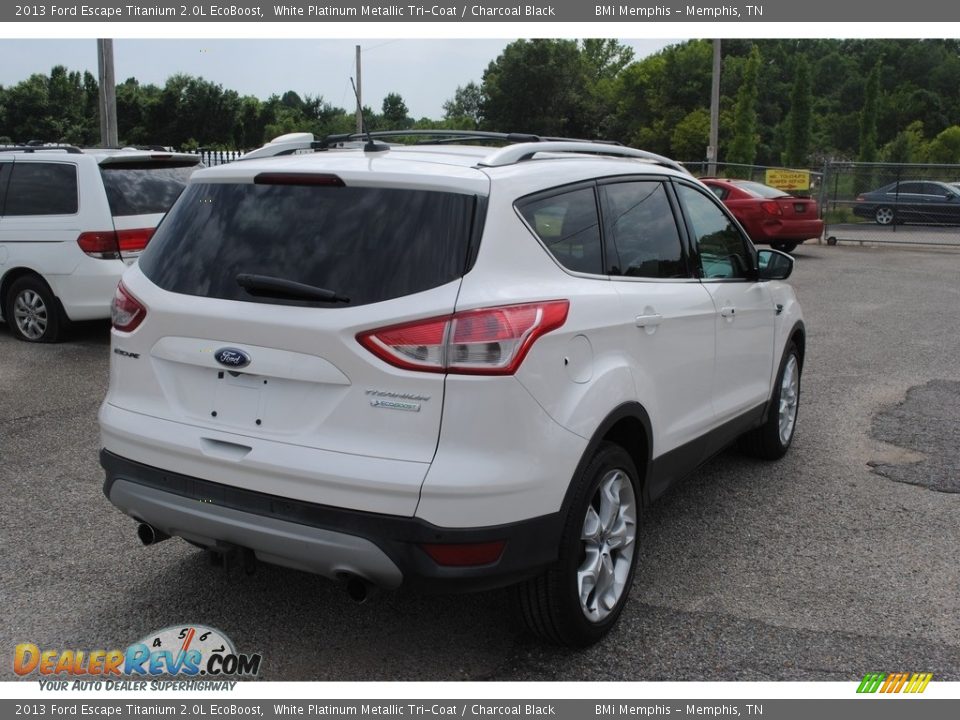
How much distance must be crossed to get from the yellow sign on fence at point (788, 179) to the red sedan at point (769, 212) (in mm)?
5723

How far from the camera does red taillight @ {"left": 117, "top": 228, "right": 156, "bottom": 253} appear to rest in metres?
9.19

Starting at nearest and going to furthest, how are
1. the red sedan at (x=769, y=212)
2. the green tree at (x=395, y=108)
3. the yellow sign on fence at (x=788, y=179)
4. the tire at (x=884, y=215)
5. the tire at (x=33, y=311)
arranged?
the tire at (x=33, y=311)
the red sedan at (x=769, y=212)
the tire at (x=884, y=215)
the yellow sign on fence at (x=788, y=179)
the green tree at (x=395, y=108)

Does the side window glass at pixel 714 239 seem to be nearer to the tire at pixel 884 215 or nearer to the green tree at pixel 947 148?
the tire at pixel 884 215

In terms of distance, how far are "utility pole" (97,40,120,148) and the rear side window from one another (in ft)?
22.4

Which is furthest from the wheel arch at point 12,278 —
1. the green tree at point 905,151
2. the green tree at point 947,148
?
the green tree at point 905,151

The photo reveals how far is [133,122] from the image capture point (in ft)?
204

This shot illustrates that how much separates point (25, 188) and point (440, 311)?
7826 mm

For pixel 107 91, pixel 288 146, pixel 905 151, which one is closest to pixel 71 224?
pixel 288 146

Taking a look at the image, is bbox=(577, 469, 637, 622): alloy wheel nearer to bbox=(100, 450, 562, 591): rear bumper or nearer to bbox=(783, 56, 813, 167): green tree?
bbox=(100, 450, 562, 591): rear bumper

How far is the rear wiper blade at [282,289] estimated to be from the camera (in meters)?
3.27

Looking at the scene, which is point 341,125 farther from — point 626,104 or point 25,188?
point 25,188

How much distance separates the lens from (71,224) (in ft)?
30.2

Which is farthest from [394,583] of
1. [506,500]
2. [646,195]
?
[646,195]

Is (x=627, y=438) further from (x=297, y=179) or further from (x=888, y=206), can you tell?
(x=888, y=206)
